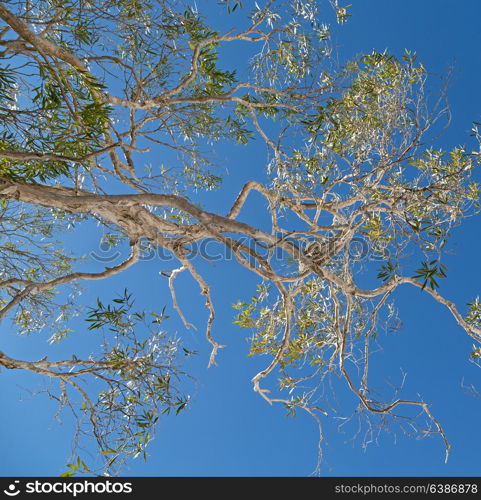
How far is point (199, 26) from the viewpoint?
491cm

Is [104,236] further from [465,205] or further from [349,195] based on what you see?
[465,205]

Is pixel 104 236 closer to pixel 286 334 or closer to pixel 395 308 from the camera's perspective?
pixel 286 334

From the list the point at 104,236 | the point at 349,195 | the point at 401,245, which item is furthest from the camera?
the point at 104,236

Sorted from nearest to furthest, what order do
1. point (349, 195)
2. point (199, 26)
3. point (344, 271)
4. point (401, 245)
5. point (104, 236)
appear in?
point (401, 245)
point (344, 271)
point (199, 26)
point (349, 195)
point (104, 236)

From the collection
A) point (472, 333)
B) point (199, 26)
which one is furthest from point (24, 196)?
point (472, 333)

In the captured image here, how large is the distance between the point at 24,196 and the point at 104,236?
267cm

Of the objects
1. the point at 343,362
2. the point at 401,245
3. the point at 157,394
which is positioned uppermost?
the point at 401,245
